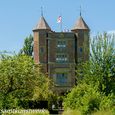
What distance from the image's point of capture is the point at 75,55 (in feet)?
276

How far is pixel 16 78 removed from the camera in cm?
4750

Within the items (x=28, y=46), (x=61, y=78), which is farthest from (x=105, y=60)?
(x=28, y=46)

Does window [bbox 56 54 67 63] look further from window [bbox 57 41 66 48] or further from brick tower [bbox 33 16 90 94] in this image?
window [bbox 57 41 66 48]

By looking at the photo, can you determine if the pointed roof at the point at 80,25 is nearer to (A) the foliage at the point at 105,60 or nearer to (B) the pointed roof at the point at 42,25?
(B) the pointed roof at the point at 42,25

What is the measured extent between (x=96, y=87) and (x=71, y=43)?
150ft

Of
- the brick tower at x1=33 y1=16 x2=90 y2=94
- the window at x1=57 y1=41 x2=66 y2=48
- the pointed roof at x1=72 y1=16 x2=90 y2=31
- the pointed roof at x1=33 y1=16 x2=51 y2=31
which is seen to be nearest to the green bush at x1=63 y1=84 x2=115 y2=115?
the brick tower at x1=33 y1=16 x2=90 y2=94

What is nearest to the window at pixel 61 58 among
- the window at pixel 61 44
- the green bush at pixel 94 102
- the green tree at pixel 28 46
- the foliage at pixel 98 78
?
the window at pixel 61 44

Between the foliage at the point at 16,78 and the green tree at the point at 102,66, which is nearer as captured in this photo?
the green tree at the point at 102,66

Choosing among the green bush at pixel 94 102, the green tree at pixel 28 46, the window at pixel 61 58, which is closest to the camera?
the green bush at pixel 94 102

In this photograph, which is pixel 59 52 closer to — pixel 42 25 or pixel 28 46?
pixel 42 25

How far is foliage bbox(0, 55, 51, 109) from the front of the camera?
47.1 metres

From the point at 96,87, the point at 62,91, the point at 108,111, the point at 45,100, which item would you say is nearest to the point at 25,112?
the point at 96,87

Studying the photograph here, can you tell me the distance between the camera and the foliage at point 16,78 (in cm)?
4706

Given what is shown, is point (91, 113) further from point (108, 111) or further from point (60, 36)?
point (60, 36)
